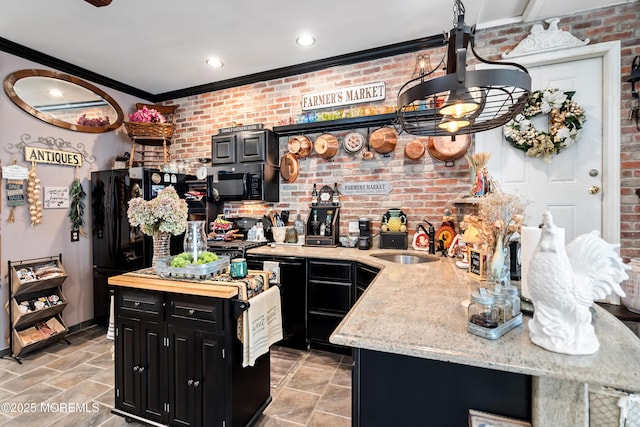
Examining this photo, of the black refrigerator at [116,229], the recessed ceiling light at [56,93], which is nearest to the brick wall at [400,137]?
the black refrigerator at [116,229]

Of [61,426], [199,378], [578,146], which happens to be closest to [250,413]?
[199,378]

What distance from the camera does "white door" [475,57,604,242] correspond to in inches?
95.0

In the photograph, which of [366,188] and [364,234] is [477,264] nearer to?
[364,234]

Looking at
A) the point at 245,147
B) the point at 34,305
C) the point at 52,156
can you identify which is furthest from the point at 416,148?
the point at 34,305

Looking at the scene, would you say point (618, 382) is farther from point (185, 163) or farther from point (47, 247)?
point (47, 247)

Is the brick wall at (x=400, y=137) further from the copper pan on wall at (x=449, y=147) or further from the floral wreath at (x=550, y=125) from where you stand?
the floral wreath at (x=550, y=125)

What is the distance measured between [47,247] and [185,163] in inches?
67.3

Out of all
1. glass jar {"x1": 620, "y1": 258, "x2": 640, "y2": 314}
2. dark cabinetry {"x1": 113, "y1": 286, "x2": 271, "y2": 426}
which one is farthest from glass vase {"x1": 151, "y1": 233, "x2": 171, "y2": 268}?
glass jar {"x1": 620, "y1": 258, "x2": 640, "y2": 314}

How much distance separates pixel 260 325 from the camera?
1.74 metres

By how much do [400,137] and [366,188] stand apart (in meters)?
0.65

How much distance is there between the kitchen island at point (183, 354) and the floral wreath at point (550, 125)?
2502 millimetres

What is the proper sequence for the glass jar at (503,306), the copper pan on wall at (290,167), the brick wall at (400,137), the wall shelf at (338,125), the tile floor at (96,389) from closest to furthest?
the glass jar at (503,306)
the tile floor at (96,389)
the brick wall at (400,137)
the wall shelf at (338,125)
the copper pan on wall at (290,167)

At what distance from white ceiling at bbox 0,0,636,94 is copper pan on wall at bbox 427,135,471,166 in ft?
3.40

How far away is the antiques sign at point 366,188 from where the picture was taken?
3170mm
